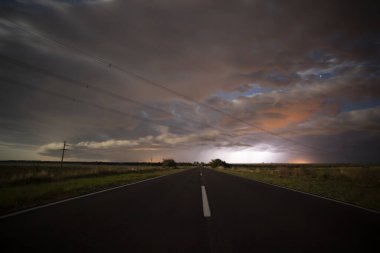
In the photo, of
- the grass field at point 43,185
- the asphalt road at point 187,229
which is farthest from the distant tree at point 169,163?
the asphalt road at point 187,229

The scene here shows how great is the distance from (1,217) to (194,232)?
4.91 meters

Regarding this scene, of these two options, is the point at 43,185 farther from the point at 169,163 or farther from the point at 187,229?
the point at 169,163

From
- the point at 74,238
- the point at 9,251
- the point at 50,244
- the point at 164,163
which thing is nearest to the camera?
the point at 9,251

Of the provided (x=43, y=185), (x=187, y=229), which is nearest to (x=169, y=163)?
(x=43, y=185)

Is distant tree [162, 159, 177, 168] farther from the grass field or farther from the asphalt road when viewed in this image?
the asphalt road

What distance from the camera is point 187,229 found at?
4.99 metres

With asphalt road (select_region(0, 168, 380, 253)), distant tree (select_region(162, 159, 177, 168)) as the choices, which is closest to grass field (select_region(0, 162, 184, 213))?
asphalt road (select_region(0, 168, 380, 253))

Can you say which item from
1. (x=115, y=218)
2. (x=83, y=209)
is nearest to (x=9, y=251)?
(x=115, y=218)

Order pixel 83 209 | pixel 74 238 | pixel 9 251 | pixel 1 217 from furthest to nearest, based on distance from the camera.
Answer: pixel 83 209 → pixel 1 217 → pixel 74 238 → pixel 9 251

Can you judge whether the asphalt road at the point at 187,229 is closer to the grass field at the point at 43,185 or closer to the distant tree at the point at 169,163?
the grass field at the point at 43,185

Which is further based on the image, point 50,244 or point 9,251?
point 50,244

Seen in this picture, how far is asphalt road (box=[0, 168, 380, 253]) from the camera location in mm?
3948

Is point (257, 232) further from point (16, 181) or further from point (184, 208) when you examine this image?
point (16, 181)

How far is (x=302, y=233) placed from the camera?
484cm
